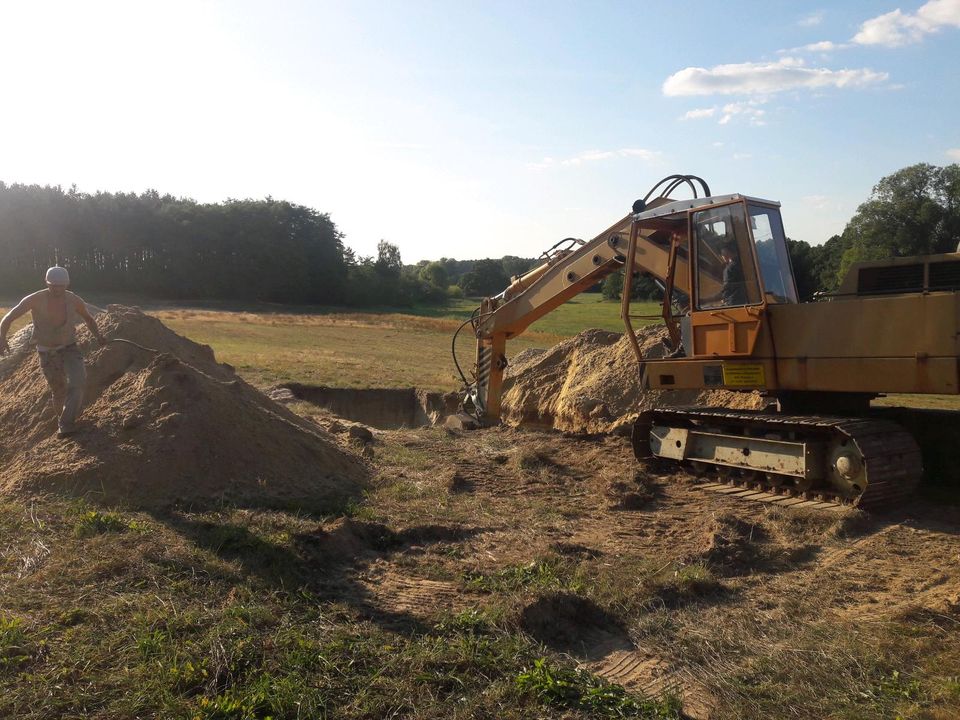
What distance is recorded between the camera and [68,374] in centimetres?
805

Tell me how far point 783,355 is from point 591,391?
203 inches

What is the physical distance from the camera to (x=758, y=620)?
505cm

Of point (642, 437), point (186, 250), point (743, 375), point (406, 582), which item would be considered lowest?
point (406, 582)

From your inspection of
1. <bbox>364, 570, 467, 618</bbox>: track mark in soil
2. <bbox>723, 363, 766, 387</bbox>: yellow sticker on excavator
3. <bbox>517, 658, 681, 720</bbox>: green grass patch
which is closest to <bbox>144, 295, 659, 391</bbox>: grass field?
<bbox>723, 363, 766, 387</bbox>: yellow sticker on excavator

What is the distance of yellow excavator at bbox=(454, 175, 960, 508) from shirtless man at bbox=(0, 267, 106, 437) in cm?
607

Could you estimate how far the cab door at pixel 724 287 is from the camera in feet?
27.4

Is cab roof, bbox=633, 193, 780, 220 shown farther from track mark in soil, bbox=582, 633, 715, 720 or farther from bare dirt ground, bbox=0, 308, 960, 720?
track mark in soil, bbox=582, 633, 715, 720

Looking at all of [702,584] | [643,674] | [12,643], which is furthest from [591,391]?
[12,643]

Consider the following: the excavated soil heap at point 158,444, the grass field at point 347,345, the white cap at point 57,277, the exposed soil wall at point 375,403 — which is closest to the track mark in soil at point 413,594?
the excavated soil heap at point 158,444

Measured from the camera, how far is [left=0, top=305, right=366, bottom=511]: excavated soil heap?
7.41 metres

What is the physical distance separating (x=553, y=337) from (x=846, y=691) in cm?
3442

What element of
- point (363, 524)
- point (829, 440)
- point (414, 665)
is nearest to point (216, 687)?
point (414, 665)

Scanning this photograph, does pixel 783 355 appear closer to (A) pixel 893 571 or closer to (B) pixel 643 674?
(A) pixel 893 571

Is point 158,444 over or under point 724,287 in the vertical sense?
under
